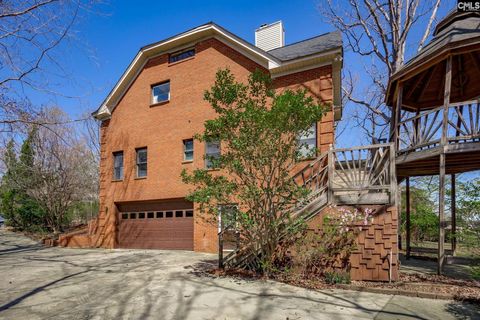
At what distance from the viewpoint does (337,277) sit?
6.86 metres

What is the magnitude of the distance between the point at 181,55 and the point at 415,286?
12.7 meters

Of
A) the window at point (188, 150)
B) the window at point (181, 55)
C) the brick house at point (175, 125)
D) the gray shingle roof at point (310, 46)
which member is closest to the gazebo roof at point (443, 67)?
the brick house at point (175, 125)

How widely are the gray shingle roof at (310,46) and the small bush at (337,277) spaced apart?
6.95 m

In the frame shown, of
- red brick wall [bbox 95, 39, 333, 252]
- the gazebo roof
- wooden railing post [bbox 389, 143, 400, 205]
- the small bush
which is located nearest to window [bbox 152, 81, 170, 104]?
red brick wall [bbox 95, 39, 333, 252]

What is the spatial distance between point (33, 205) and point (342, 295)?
22.6 metres

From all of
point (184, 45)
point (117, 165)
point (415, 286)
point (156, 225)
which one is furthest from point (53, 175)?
point (415, 286)

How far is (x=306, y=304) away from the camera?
5.48 metres

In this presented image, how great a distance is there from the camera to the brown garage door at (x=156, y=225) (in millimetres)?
13180

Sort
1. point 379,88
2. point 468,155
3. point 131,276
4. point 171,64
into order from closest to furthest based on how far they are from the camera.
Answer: point 468,155 < point 131,276 < point 171,64 < point 379,88

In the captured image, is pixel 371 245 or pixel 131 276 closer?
pixel 371 245

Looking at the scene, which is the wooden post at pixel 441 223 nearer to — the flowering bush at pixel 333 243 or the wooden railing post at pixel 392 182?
the wooden railing post at pixel 392 182

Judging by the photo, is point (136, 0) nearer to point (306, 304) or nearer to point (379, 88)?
point (306, 304)

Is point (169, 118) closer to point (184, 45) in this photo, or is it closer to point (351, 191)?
point (184, 45)

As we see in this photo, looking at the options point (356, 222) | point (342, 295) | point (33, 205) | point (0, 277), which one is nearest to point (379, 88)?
point (356, 222)
